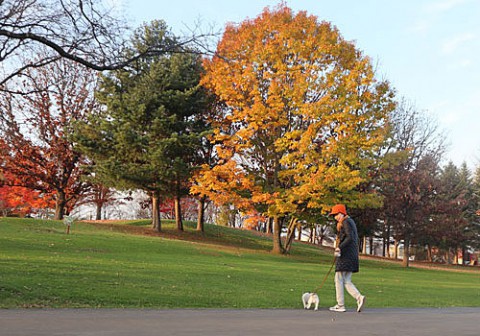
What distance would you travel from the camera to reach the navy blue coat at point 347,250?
34.6ft

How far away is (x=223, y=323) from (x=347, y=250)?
11.6ft

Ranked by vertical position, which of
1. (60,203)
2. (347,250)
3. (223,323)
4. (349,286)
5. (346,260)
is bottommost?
(223,323)

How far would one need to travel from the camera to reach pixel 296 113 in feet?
90.7

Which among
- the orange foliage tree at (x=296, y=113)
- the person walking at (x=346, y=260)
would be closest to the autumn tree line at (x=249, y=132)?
the orange foliage tree at (x=296, y=113)

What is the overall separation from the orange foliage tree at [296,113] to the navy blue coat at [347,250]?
15.4 meters

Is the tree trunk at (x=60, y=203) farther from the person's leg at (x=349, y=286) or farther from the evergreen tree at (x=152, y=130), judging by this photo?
the person's leg at (x=349, y=286)

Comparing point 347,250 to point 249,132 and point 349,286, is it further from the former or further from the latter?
point 249,132

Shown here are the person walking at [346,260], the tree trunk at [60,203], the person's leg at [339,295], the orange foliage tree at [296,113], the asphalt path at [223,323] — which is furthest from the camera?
the tree trunk at [60,203]

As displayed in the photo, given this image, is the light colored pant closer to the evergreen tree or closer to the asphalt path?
the asphalt path

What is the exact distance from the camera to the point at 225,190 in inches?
1152

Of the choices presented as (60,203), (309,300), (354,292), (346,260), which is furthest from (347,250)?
(60,203)

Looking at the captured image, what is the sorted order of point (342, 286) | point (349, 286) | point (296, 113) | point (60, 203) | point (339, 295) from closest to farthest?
1. point (339, 295)
2. point (342, 286)
3. point (349, 286)
4. point (296, 113)
5. point (60, 203)

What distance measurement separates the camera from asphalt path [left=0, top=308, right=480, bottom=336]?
23.3ft

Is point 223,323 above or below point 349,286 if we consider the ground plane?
below
